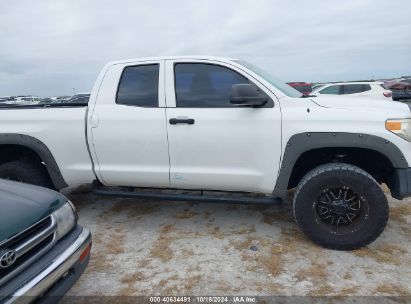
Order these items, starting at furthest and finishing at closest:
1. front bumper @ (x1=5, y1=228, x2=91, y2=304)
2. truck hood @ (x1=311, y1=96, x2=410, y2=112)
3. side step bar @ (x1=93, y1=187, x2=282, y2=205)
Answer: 1. side step bar @ (x1=93, y1=187, x2=282, y2=205)
2. truck hood @ (x1=311, y1=96, x2=410, y2=112)
3. front bumper @ (x1=5, y1=228, x2=91, y2=304)

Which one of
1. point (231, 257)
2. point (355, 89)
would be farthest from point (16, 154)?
point (355, 89)

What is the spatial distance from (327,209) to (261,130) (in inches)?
37.7

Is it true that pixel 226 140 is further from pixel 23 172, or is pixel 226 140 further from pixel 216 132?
pixel 23 172

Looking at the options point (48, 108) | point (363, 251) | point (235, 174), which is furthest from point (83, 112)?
point (363, 251)

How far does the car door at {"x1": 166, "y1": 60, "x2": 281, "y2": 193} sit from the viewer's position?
3.27 m

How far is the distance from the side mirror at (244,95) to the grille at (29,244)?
179 cm

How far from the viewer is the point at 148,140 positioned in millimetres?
3527

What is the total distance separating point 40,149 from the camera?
12.7ft

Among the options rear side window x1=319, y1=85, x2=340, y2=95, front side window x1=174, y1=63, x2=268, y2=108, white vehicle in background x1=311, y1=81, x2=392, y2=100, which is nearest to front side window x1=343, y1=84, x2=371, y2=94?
white vehicle in background x1=311, y1=81, x2=392, y2=100

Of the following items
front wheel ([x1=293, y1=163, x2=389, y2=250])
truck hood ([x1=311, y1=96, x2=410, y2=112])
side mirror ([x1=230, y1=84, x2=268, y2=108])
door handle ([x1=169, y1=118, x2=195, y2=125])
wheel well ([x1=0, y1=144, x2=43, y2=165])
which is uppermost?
side mirror ([x1=230, y1=84, x2=268, y2=108])

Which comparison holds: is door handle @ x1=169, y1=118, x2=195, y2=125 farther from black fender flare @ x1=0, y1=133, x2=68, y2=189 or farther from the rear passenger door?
the rear passenger door

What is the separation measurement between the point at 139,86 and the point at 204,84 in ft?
2.37

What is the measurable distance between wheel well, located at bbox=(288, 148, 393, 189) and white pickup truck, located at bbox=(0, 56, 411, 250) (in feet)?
0.04

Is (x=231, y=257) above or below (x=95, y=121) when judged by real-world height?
below
